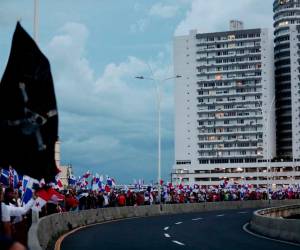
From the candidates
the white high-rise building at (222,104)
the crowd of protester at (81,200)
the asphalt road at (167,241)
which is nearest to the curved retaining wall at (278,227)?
the asphalt road at (167,241)

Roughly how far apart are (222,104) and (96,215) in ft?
435

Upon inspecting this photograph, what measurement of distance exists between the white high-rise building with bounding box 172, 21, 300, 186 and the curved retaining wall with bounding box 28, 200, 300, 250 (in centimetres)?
9413

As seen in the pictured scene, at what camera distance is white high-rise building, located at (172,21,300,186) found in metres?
164

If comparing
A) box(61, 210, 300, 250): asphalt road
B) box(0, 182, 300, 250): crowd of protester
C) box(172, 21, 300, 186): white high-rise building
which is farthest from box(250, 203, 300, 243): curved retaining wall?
box(172, 21, 300, 186): white high-rise building

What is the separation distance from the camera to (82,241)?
22359 mm

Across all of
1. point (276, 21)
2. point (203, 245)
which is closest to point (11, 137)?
point (203, 245)

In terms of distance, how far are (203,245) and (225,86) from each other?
148458 mm

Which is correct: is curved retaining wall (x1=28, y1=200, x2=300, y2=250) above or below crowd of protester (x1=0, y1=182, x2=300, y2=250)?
below

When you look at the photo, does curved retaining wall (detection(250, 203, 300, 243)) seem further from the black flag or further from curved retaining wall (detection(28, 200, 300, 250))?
the black flag

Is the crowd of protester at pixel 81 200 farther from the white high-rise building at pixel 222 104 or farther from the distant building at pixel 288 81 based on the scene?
the distant building at pixel 288 81

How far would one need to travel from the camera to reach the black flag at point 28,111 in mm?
6203

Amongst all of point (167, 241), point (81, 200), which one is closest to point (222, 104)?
point (81, 200)

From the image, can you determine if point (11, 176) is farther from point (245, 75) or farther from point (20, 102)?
point (245, 75)

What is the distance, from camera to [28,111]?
6281 mm
